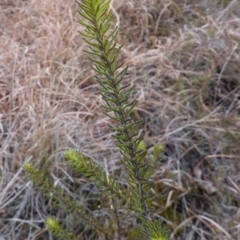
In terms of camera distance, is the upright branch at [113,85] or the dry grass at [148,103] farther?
the dry grass at [148,103]

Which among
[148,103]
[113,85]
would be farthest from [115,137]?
[148,103]

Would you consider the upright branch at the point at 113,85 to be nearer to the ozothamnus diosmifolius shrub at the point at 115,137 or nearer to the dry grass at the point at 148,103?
the ozothamnus diosmifolius shrub at the point at 115,137

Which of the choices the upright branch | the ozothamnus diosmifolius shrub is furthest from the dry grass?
the upright branch

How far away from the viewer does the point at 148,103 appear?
5.82ft

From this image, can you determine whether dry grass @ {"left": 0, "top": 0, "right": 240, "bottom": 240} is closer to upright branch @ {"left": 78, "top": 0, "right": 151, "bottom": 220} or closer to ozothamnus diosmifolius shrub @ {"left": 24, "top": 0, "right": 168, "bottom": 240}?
ozothamnus diosmifolius shrub @ {"left": 24, "top": 0, "right": 168, "bottom": 240}

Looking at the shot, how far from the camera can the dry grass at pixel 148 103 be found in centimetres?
151

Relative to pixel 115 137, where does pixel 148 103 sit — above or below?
below

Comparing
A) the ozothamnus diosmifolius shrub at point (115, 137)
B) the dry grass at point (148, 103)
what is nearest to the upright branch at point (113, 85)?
the ozothamnus diosmifolius shrub at point (115, 137)


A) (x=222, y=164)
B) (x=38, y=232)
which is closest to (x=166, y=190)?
(x=222, y=164)

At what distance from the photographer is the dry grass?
4.96 feet

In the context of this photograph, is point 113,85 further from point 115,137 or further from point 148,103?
point 148,103

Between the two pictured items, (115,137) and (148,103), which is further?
(148,103)

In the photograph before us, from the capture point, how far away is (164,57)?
1939 mm

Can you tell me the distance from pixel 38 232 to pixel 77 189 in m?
0.18
